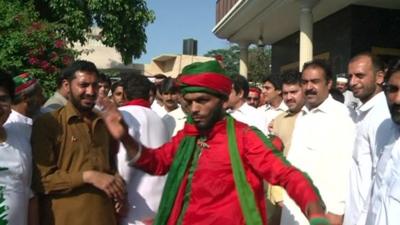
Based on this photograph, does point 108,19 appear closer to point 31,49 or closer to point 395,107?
point 31,49

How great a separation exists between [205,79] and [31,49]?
7.81 meters

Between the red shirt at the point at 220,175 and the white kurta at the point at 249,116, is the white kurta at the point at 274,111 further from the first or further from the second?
the red shirt at the point at 220,175

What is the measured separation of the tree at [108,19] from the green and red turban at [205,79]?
1519 centimetres

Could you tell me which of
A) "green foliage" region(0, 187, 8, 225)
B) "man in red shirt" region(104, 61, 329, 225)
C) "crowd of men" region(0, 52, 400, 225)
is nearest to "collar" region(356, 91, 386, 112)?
"crowd of men" region(0, 52, 400, 225)

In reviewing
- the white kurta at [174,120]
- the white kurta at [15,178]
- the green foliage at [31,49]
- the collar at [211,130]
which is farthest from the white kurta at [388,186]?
the green foliage at [31,49]

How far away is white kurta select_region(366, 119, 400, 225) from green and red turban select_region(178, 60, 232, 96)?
3.19 feet

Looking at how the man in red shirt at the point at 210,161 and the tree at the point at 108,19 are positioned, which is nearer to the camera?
the man in red shirt at the point at 210,161

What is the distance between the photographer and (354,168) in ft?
13.9

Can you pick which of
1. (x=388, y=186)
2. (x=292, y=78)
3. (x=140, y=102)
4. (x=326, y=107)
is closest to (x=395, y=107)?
(x=388, y=186)

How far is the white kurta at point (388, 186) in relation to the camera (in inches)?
118

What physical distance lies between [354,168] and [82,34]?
1525 cm

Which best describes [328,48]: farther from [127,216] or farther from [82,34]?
[127,216]

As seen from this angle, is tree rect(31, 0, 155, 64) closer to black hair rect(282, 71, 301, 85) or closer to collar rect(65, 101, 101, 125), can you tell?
black hair rect(282, 71, 301, 85)

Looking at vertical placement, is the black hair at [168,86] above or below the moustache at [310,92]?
above
